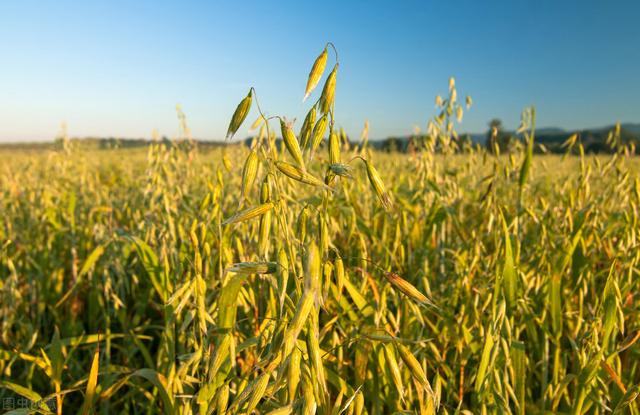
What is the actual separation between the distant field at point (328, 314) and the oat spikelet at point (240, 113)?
8 centimetres

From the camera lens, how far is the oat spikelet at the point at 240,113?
66cm

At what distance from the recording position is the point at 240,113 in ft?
2.17

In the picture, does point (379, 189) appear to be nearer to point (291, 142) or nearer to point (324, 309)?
point (291, 142)

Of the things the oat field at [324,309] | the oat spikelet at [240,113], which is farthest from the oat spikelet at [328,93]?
the oat spikelet at [240,113]

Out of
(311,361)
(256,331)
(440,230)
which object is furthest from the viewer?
(440,230)

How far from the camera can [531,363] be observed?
129cm

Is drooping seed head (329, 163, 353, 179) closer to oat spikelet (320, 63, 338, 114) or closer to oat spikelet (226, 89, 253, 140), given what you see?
oat spikelet (320, 63, 338, 114)

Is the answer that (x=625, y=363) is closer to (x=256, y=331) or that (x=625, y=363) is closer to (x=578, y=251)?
(x=578, y=251)

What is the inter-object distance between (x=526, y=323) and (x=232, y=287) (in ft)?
3.06

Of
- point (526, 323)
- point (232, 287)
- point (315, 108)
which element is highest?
point (315, 108)

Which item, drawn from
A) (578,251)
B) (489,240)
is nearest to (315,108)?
(578,251)

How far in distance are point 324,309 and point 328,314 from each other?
A: 0.31m

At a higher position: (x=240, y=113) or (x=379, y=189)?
(x=240, y=113)

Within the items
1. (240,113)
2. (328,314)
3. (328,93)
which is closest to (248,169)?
(240,113)
